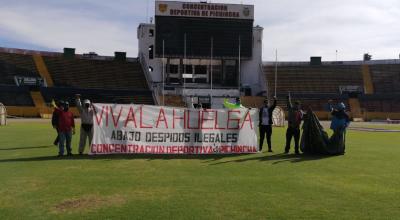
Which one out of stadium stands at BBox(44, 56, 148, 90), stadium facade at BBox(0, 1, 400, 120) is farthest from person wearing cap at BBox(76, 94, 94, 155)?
stadium stands at BBox(44, 56, 148, 90)

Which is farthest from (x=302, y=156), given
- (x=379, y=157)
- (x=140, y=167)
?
(x=140, y=167)

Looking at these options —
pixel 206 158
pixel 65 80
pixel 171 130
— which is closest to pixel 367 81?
pixel 65 80

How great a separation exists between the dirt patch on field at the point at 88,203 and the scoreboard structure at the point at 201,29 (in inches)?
2046

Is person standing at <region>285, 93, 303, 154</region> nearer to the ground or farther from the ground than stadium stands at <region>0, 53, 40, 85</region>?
nearer to the ground

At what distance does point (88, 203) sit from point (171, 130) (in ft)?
23.7

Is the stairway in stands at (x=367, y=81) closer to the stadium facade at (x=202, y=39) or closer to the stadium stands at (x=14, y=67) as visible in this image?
the stadium facade at (x=202, y=39)

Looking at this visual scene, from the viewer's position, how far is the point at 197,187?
8922 millimetres

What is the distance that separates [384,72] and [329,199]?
6499 cm

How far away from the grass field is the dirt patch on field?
0.02 meters

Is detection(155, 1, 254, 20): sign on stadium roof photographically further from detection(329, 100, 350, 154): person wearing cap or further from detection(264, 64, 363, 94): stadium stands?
detection(329, 100, 350, 154): person wearing cap

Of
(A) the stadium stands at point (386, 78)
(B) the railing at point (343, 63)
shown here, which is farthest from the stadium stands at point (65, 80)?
(A) the stadium stands at point (386, 78)

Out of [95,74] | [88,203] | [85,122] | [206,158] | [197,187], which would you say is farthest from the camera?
[95,74]

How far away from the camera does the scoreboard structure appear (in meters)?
58.6

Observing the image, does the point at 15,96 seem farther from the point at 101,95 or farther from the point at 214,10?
the point at 214,10
